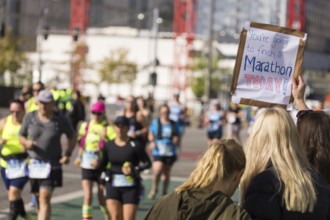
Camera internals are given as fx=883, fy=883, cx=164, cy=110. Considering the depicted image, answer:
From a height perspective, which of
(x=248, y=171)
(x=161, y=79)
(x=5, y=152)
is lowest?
(x=161, y=79)

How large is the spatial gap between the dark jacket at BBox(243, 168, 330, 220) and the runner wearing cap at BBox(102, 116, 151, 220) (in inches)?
202

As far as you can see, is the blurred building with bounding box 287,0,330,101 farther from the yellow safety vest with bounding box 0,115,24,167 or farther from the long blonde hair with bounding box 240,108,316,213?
the long blonde hair with bounding box 240,108,316,213

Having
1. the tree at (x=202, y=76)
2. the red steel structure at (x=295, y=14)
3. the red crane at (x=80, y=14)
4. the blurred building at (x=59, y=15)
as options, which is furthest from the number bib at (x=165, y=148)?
the tree at (x=202, y=76)

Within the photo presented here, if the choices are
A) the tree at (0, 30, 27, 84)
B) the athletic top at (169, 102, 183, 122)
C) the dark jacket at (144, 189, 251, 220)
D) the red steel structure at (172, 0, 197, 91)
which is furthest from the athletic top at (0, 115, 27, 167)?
the red steel structure at (172, 0, 197, 91)

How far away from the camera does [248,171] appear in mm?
4512

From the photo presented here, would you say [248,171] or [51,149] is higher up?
[248,171]

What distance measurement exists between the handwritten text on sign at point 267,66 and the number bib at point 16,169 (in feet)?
17.3

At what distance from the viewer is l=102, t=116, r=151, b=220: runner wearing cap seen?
375 inches

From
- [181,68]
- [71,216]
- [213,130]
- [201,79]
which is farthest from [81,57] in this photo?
[71,216]

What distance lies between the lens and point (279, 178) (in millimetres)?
4406

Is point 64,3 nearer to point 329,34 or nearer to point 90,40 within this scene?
point 90,40

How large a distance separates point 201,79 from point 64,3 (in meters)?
21.9

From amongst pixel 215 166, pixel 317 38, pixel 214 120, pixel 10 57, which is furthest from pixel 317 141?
pixel 317 38

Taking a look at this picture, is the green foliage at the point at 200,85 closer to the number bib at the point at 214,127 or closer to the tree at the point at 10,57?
the tree at the point at 10,57
